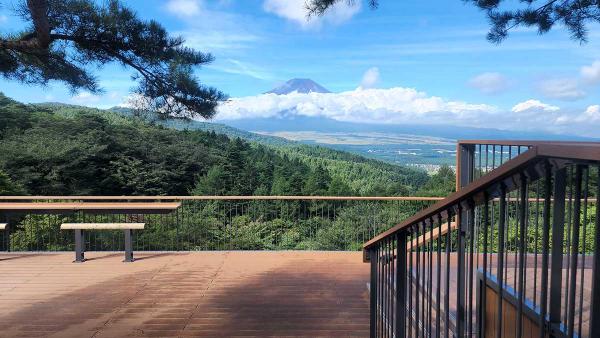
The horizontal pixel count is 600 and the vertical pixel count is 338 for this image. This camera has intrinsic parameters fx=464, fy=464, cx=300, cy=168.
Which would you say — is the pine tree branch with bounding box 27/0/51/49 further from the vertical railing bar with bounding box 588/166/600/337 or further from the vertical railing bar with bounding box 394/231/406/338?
the vertical railing bar with bounding box 588/166/600/337

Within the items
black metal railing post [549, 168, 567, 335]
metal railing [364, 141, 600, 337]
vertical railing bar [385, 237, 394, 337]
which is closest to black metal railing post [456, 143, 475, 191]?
metal railing [364, 141, 600, 337]

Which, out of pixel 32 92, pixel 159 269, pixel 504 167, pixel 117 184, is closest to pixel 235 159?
pixel 117 184

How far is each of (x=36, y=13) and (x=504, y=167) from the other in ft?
9.39

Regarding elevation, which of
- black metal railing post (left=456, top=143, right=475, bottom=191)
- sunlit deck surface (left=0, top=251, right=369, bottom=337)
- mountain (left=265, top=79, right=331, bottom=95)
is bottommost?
sunlit deck surface (left=0, top=251, right=369, bottom=337)

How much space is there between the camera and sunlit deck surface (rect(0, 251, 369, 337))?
4.03 m

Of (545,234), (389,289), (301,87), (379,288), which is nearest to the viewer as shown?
(545,234)

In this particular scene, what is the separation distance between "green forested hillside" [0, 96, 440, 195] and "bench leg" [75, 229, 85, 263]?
1374cm

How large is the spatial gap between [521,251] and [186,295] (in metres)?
4.28

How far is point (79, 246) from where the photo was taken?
647cm

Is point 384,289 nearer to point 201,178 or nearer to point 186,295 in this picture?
point 186,295

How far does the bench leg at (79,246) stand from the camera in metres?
6.46

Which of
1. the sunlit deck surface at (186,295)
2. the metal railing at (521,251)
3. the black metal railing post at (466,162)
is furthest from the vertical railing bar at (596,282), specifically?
the sunlit deck surface at (186,295)

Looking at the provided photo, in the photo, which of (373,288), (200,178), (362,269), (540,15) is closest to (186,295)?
(362,269)

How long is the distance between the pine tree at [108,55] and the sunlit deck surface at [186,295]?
1891 mm
